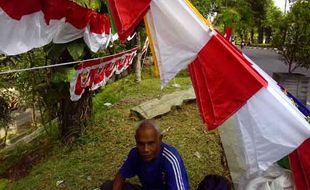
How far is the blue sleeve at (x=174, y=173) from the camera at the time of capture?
9.44 ft

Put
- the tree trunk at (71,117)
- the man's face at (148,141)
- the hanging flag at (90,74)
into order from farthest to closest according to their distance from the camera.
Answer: the tree trunk at (71,117), the hanging flag at (90,74), the man's face at (148,141)

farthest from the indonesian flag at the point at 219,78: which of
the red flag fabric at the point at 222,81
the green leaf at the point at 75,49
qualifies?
the green leaf at the point at 75,49

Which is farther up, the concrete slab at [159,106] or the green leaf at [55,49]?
the green leaf at [55,49]

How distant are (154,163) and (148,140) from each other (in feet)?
0.72

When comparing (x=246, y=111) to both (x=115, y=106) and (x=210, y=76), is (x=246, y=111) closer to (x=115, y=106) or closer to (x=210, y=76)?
(x=210, y=76)

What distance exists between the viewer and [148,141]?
2.94 m

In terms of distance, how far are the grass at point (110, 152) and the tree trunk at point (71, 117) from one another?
0.43ft

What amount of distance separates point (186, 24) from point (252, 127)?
0.86m

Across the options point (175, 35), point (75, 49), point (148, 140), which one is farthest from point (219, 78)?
point (75, 49)

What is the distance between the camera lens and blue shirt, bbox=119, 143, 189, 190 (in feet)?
9.52

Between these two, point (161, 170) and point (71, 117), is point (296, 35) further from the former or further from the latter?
point (161, 170)

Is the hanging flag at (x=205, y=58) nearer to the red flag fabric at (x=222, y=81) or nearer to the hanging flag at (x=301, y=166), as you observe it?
the red flag fabric at (x=222, y=81)

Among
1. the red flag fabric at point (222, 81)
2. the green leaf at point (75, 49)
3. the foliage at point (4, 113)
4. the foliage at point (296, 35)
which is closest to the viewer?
the red flag fabric at point (222, 81)

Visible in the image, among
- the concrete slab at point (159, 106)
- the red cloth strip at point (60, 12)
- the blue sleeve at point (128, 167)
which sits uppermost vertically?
the red cloth strip at point (60, 12)
